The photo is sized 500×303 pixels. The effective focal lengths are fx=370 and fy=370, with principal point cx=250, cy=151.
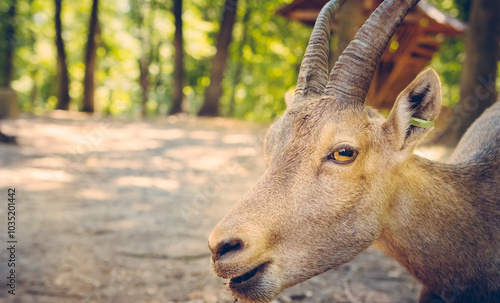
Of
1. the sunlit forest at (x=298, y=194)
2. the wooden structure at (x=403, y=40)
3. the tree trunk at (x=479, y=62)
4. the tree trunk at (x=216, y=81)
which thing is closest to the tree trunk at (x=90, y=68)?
the tree trunk at (x=216, y=81)

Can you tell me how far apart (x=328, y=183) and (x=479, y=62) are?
25.6 ft

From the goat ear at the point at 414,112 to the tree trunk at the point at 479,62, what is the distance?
6.52 meters

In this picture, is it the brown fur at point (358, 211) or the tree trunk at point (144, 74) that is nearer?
the brown fur at point (358, 211)

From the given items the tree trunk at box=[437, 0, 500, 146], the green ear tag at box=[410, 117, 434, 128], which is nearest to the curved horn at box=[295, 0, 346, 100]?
the green ear tag at box=[410, 117, 434, 128]

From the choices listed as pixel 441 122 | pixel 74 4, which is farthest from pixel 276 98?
pixel 74 4

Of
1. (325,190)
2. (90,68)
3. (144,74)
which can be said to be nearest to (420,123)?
(325,190)

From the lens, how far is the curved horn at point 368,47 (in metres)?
2.67

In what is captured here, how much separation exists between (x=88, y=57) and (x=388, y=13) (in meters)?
21.7

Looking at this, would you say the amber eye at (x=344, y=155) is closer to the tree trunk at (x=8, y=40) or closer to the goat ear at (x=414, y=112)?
the goat ear at (x=414, y=112)

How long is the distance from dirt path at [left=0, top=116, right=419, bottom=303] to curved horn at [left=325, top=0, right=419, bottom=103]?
85.6 inches

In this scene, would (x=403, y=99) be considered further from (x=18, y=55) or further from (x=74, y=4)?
(x=18, y=55)

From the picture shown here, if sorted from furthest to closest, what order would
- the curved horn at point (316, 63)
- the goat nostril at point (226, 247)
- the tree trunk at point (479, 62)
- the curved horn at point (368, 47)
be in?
the tree trunk at point (479, 62)
the curved horn at point (316, 63)
the curved horn at point (368, 47)
the goat nostril at point (226, 247)

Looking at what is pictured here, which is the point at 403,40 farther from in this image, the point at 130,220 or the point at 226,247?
the point at 226,247

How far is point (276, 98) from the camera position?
27.9 metres
